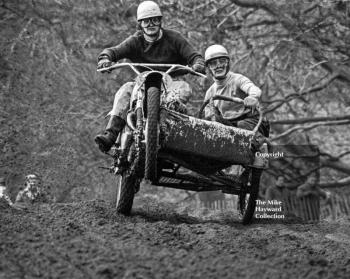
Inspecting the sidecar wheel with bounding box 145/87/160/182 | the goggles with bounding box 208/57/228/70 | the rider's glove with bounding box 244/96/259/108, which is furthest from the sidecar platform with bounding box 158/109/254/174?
the goggles with bounding box 208/57/228/70

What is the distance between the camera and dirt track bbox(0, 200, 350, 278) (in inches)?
188

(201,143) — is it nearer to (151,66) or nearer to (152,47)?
(151,66)

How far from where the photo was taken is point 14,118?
15.2m

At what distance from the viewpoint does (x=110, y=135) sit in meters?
7.79

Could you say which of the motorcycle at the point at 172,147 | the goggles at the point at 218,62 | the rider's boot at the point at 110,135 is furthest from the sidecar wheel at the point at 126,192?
the goggles at the point at 218,62

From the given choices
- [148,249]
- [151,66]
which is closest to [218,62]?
[151,66]

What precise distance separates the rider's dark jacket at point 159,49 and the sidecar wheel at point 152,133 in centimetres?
169

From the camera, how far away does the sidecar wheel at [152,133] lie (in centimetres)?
684

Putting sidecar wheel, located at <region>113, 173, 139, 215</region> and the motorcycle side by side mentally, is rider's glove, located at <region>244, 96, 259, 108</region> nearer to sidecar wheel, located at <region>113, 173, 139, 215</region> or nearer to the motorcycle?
the motorcycle

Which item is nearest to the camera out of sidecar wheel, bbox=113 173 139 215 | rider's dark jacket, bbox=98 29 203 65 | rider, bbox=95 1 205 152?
sidecar wheel, bbox=113 173 139 215

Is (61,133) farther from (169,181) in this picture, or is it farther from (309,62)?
(169,181)

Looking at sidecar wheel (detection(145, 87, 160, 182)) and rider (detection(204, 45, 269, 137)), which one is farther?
rider (detection(204, 45, 269, 137))

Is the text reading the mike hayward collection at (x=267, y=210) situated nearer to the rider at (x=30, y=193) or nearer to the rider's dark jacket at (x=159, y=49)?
the rider's dark jacket at (x=159, y=49)

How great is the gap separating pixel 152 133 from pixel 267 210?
2.96m
